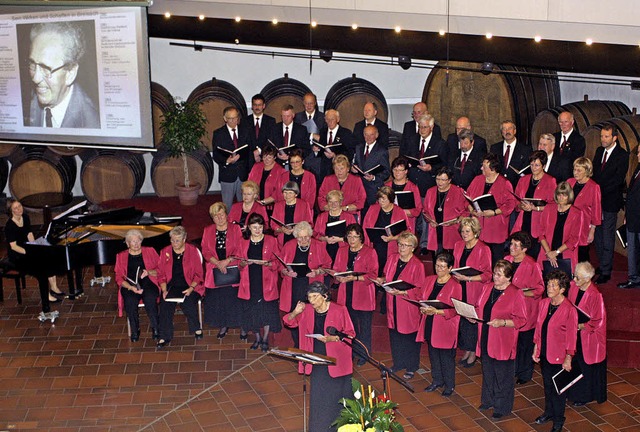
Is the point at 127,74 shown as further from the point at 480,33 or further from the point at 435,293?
the point at 435,293

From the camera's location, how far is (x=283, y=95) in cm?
1355

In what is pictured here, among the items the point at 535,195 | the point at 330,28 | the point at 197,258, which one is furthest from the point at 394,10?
the point at 197,258

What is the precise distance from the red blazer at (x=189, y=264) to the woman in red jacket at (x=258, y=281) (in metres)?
0.50

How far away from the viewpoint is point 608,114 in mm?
11070

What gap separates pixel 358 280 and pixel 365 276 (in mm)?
93

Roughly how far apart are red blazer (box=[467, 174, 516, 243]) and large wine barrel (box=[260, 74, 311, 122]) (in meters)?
4.48

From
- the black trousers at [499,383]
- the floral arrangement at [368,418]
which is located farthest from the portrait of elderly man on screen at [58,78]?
the floral arrangement at [368,418]

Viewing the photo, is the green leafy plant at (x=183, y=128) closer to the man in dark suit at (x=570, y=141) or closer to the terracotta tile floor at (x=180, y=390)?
the terracotta tile floor at (x=180, y=390)

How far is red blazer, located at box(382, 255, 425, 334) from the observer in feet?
28.6

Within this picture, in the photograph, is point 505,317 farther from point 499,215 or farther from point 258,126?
point 258,126

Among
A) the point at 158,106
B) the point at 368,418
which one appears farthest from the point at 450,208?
the point at 158,106

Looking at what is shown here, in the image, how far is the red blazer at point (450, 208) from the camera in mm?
9719

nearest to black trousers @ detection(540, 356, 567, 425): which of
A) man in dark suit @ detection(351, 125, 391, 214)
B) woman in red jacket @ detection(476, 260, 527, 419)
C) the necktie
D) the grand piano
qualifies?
woman in red jacket @ detection(476, 260, 527, 419)

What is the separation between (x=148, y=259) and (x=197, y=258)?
1.65 feet
